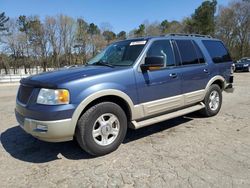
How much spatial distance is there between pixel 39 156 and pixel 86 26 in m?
61.3

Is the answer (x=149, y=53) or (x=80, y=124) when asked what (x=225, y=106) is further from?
(x=80, y=124)

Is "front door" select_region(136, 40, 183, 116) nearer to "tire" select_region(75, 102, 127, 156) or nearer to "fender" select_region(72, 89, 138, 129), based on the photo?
"fender" select_region(72, 89, 138, 129)

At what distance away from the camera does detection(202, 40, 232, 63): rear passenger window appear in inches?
244

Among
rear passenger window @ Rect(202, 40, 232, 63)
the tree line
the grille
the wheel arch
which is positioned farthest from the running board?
the tree line

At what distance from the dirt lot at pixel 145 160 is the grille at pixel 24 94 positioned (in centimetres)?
92

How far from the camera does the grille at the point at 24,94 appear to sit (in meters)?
4.00

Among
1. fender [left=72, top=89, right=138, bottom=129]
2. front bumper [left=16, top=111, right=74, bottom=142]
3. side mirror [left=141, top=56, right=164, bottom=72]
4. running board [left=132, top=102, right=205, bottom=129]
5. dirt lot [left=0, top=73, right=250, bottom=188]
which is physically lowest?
dirt lot [left=0, top=73, right=250, bottom=188]

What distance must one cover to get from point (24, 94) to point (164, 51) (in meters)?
2.73

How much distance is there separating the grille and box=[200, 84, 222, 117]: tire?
391 centimetres

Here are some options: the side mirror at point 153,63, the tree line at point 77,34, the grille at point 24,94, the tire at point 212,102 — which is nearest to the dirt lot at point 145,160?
the tire at point 212,102

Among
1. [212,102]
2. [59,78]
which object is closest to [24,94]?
[59,78]

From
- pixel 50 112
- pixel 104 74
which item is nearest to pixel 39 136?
pixel 50 112

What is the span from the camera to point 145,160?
3871 mm

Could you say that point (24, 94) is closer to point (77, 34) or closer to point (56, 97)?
point (56, 97)
